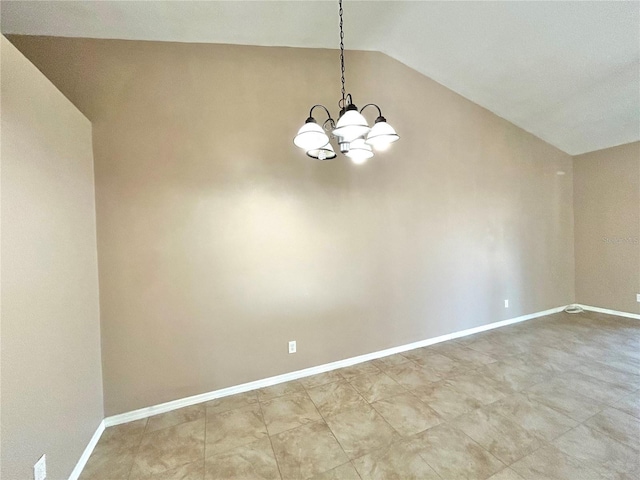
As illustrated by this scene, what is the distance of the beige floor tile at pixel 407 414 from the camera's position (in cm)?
202

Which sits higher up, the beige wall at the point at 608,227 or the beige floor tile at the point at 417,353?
the beige wall at the point at 608,227

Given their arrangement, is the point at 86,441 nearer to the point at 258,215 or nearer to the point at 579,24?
the point at 258,215

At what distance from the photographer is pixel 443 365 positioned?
9.71 feet

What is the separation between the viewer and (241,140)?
2.57 m

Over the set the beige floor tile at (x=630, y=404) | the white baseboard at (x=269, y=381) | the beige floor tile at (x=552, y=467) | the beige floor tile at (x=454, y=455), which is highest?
the white baseboard at (x=269, y=381)

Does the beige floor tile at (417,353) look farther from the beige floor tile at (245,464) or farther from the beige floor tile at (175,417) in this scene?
the beige floor tile at (175,417)

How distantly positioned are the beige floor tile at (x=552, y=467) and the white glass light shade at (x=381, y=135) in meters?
2.18

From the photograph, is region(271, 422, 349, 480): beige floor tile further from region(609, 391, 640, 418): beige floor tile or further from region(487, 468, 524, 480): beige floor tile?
region(609, 391, 640, 418): beige floor tile

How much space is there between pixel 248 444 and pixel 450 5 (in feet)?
13.6

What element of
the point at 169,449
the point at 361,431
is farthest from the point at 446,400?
the point at 169,449

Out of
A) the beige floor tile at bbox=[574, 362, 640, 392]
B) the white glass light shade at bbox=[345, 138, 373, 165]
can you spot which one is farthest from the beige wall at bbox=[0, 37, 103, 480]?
the beige floor tile at bbox=[574, 362, 640, 392]

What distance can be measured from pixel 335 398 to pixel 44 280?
2.32 m

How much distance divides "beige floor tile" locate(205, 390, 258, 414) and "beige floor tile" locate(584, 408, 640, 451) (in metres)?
2.71

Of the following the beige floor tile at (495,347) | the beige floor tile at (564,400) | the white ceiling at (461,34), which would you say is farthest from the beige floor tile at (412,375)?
the white ceiling at (461,34)
